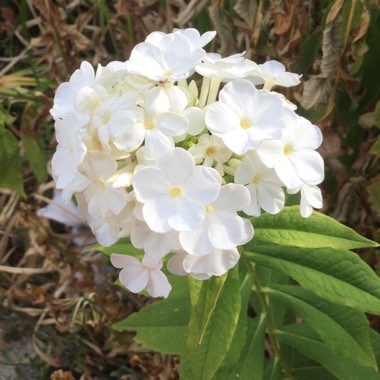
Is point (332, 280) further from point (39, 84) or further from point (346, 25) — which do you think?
point (39, 84)

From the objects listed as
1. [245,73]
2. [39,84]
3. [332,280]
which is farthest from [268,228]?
[39,84]

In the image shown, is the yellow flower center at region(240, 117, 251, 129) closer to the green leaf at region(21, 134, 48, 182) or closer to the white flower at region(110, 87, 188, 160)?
the white flower at region(110, 87, 188, 160)

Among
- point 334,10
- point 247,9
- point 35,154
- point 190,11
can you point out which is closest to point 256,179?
point 334,10

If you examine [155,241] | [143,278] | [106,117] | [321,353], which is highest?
[106,117]

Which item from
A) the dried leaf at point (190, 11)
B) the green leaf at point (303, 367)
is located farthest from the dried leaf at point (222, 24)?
the green leaf at point (303, 367)

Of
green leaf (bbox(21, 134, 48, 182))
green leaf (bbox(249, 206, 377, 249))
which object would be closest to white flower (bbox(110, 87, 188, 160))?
green leaf (bbox(249, 206, 377, 249))

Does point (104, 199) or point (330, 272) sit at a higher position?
point (104, 199)

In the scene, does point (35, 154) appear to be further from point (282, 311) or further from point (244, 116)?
point (244, 116)
